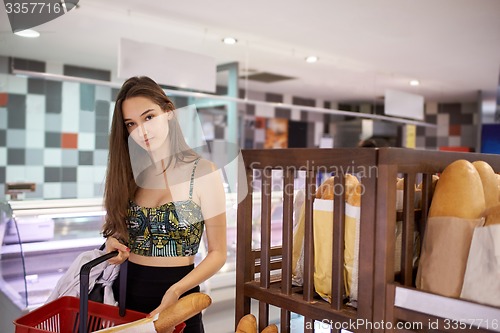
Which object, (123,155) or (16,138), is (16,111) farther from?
(123,155)

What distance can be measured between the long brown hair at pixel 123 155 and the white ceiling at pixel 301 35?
180cm

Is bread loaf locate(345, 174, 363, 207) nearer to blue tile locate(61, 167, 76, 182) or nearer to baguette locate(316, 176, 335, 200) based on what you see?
baguette locate(316, 176, 335, 200)

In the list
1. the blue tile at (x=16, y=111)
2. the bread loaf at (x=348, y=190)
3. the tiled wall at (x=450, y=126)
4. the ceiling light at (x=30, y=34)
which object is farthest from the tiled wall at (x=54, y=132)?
the tiled wall at (x=450, y=126)

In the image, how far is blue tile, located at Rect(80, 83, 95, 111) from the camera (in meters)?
3.46

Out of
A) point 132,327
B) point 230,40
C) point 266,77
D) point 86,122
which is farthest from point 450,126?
point 132,327

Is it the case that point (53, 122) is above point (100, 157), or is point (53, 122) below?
above

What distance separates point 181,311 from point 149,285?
0.50m

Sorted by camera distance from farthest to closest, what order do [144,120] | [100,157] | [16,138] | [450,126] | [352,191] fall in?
[450,126], [16,138], [100,157], [144,120], [352,191]

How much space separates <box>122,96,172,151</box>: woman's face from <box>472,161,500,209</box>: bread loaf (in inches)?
33.6

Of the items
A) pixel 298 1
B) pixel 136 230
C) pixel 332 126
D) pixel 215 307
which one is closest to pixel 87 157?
pixel 215 307

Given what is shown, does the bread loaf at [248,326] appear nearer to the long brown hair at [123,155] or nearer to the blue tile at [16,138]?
the long brown hair at [123,155]

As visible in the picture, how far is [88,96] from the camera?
3531 mm

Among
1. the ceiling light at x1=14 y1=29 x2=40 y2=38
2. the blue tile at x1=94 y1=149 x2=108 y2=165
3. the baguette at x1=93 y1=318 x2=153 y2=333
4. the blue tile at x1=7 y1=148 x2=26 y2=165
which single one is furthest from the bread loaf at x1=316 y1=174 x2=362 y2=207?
the blue tile at x1=7 y1=148 x2=26 y2=165

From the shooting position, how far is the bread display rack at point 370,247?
778 millimetres
